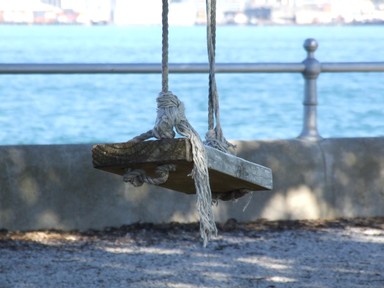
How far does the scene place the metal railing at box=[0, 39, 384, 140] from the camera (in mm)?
8141

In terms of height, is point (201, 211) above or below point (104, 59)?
above

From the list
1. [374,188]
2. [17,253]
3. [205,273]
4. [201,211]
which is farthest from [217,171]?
[374,188]

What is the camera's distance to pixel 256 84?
53.0 m

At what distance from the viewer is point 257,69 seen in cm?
851

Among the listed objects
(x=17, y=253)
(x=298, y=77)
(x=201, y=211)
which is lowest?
(x=298, y=77)

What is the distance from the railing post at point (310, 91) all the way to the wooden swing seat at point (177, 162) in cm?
419

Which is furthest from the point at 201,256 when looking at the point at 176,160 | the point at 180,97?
the point at 180,97

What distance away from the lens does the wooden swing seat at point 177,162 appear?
3.92m

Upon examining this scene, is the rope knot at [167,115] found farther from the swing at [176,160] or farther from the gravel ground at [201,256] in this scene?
the gravel ground at [201,256]

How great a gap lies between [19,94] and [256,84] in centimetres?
1209

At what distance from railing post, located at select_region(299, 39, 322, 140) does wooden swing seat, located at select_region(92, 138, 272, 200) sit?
419 cm

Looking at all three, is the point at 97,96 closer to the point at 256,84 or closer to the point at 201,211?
the point at 256,84

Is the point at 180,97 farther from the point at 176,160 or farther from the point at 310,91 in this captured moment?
the point at 176,160

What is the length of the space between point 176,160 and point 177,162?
0.04m
